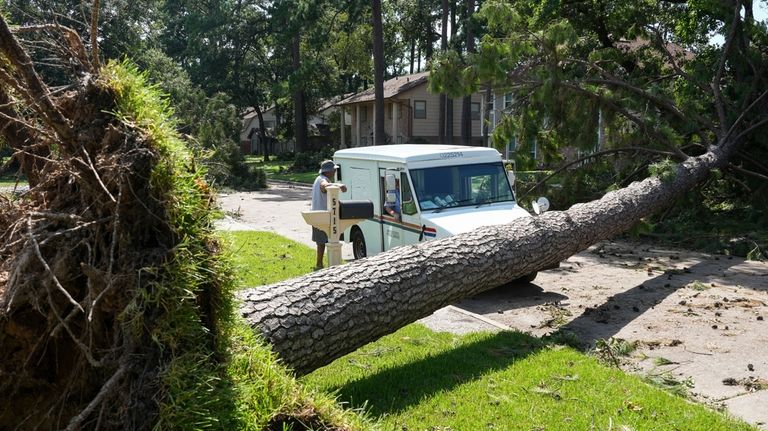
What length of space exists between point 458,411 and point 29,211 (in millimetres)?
3306

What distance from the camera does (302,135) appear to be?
1799 inches

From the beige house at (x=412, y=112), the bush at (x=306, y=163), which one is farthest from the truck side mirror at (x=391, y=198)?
the beige house at (x=412, y=112)

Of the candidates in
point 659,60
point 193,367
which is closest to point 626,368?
point 193,367

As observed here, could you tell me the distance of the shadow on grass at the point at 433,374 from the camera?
17.4 ft

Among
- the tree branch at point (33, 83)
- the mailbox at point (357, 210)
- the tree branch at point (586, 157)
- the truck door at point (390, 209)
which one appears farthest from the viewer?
the tree branch at point (586, 157)

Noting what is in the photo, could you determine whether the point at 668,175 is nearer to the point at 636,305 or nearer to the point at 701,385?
the point at 636,305

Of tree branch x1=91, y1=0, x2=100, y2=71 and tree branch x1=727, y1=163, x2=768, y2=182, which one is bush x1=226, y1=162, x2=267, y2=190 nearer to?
tree branch x1=727, y1=163, x2=768, y2=182

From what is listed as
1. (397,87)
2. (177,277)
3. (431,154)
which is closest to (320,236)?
(431,154)

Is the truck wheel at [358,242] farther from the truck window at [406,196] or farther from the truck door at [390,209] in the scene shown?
the truck window at [406,196]

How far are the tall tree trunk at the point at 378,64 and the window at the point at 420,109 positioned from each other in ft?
36.9

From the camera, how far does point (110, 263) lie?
2.85 metres

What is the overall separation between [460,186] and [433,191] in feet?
1.54

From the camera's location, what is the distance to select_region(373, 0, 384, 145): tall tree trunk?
29.5 meters

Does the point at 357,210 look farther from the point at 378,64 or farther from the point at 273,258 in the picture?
the point at 378,64
